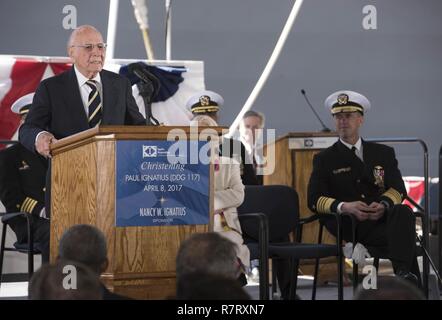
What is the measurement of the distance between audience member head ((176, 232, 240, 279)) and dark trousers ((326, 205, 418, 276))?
2.89m

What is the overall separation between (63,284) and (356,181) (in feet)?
13.2

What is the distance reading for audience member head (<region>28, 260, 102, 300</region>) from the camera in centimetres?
224

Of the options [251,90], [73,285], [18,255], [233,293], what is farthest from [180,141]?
[251,90]

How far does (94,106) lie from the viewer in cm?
446

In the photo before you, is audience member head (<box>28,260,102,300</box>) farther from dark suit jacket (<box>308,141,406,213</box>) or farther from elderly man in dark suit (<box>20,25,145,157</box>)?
dark suit jacket (<box>308,141,406,213</box>)

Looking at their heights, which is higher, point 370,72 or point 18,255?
point 370,72

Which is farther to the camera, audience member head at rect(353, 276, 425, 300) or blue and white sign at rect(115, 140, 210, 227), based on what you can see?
blue and white sign at rect(115, 140, 210, 227)

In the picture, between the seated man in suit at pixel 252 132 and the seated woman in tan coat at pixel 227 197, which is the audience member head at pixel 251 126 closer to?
the seated man in suit at pixel 252 132

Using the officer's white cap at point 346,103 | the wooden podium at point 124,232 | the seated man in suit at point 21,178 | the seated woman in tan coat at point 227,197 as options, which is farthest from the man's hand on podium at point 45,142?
the officer's white cap at point 346,103

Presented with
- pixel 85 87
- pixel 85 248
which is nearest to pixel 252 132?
pixel 85 87

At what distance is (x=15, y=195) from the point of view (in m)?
5.84

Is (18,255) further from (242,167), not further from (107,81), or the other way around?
(107,81)

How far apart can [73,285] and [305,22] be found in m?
8.75

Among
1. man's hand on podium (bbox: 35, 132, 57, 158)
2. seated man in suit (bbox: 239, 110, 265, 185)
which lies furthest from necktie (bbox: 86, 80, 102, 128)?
seated man in suit (bbox: 239, 110, 265, 185)
